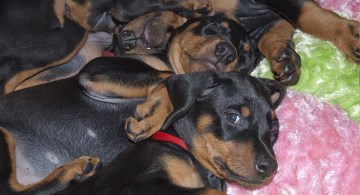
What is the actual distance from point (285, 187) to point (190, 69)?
3.08 feet

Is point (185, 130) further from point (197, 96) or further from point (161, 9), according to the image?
point (161, 9)

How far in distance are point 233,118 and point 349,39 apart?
989mm

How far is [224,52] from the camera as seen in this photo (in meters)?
3.70

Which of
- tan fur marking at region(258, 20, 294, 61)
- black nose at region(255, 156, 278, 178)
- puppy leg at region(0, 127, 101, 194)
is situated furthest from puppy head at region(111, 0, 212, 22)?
black nose at region(255, 156, 278, 178)

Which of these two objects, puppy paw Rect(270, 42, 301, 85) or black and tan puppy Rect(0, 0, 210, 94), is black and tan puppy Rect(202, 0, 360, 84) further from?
black and tan puppy Rect(0, 0, 210, 94)

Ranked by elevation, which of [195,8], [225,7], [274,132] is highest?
[195,8]

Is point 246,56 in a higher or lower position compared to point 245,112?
lower

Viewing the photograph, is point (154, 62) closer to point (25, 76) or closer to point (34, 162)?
point (25, 76)

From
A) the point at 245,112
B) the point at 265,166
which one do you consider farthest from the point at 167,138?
the point at 265,166

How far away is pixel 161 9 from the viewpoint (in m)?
3.99

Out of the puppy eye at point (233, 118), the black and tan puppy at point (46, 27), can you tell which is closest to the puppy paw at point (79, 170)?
the puppy eye at point (233, 118)

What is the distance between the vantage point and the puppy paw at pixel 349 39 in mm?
3677

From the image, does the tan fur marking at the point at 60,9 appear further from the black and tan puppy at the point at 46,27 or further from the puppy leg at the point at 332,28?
the puppy leg at the point at 332,28

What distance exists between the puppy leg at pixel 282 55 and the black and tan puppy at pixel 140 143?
0.11 m
